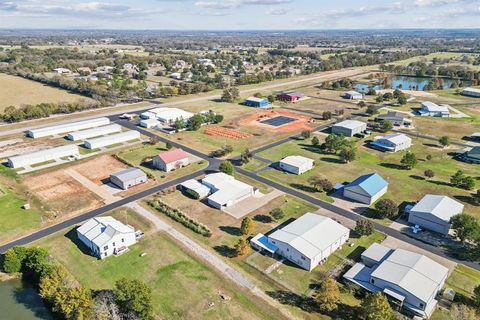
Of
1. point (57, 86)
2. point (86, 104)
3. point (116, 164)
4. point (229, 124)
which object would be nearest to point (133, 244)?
point (116, 164)

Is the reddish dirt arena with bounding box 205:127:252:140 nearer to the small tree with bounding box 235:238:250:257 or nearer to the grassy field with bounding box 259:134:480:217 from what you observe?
the grassy field with bounding box 259:134:480:217

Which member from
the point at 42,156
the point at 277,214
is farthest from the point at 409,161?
the point at 42,156

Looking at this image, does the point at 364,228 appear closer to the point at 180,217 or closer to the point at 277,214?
the point at 277,214

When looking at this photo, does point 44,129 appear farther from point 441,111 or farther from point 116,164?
point 441,111

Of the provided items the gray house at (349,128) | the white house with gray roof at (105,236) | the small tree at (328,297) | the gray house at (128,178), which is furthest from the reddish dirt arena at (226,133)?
the small tree at (328,297)

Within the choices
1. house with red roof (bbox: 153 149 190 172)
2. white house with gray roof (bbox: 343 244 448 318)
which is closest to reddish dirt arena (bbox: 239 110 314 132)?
house with red roof (bbox: 153 149 190 172)
